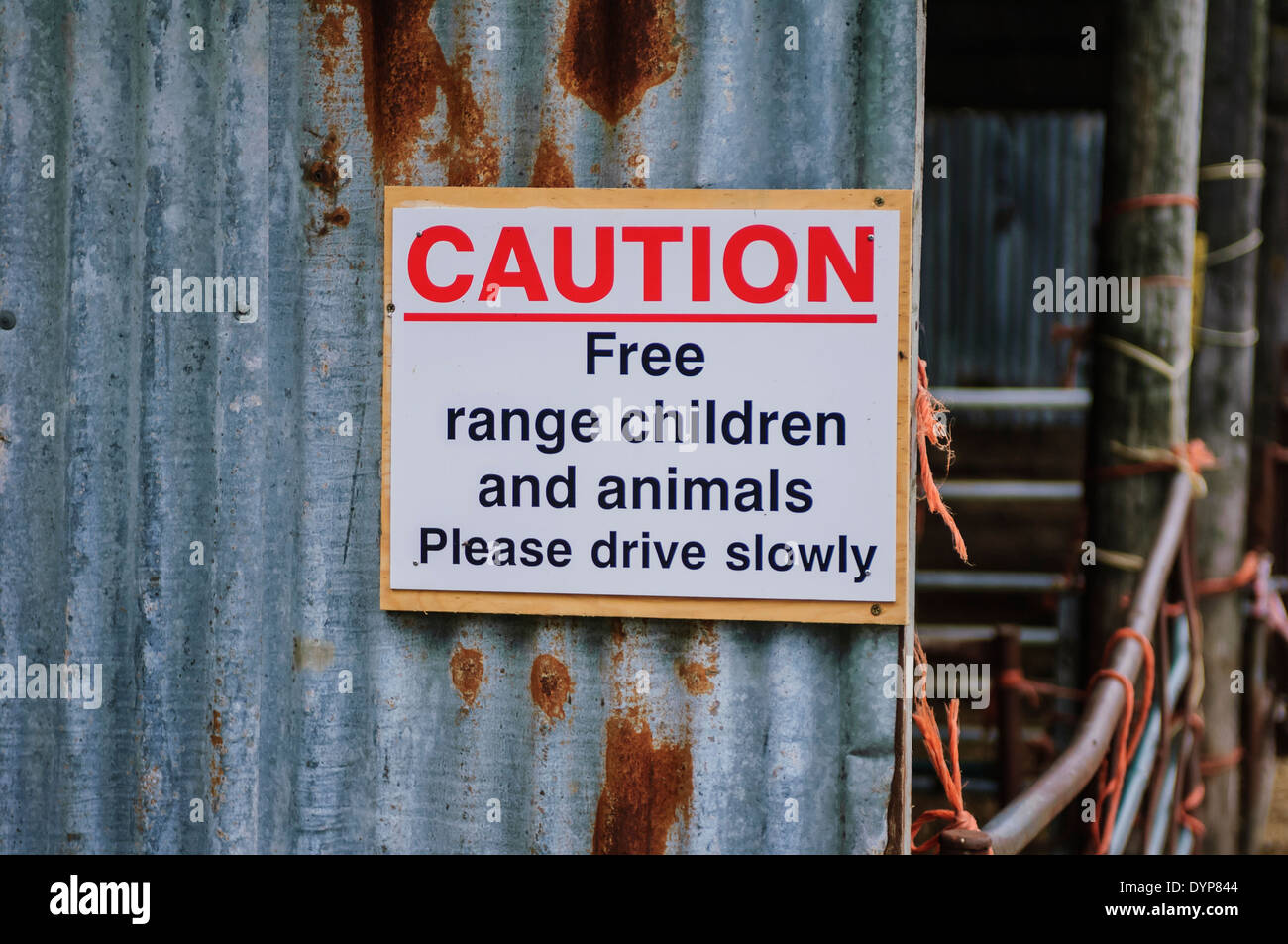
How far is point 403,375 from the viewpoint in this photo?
1.87 metres

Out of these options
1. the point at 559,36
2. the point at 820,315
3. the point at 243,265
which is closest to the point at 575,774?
the point at 820,315

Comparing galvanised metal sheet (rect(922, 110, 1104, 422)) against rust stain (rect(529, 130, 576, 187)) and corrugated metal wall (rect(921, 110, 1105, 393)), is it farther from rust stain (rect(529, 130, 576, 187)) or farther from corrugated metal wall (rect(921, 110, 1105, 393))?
rust stain (rect(529, 130, 576, 187))

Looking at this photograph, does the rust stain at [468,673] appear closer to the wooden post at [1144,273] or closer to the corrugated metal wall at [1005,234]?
the wooden post at [1144,273]

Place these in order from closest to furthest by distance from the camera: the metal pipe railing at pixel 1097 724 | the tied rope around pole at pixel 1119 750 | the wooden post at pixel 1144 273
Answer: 1. the metal pipe railing at pixel 1097 724
2. the tied rope around pole at pixel 1119 750
3. the wooden post at pixel 1144 273

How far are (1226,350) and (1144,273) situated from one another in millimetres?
1023

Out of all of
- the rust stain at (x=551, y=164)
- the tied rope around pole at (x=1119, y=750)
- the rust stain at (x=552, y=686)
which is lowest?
the tied rope around pole at (x=1119, y=750)

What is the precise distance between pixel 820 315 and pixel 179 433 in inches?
50.6

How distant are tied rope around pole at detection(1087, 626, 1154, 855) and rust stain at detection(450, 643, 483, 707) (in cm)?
169

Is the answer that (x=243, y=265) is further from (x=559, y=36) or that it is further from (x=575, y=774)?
(x=575, y=774)

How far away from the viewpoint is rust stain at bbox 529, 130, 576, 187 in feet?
6.12

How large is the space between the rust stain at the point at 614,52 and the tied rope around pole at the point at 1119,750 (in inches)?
76.2

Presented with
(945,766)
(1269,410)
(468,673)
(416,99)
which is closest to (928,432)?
(945,766)

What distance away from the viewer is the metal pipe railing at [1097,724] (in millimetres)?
1915

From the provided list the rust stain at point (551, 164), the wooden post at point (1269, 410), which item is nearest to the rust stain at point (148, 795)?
the rust stain at point (551, 164)
